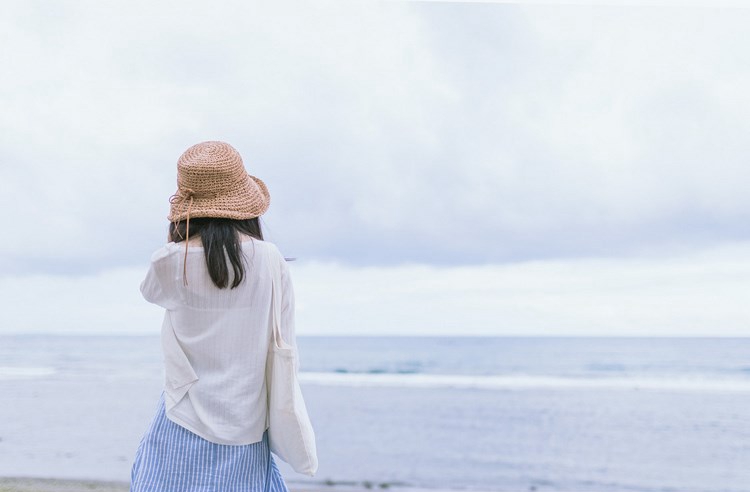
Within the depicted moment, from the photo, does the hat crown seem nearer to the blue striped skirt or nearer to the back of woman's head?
the back of woman's head

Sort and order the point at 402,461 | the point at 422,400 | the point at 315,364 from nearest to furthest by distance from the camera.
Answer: the point at 402,461, the point at 422,400, the point at 315,364

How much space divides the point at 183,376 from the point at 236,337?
11cm

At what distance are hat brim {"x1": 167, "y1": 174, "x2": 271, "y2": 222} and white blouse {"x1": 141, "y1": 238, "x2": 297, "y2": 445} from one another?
5cm

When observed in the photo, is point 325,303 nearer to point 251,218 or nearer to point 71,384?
point 71,384

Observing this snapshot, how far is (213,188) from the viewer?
1.26 meters

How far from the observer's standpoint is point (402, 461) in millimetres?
5395

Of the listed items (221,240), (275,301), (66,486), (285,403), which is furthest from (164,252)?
(66,486)

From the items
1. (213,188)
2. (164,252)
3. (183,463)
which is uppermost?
(213,188)

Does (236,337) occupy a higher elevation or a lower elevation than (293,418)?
higher

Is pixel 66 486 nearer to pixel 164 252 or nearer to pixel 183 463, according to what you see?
pixel 183 463

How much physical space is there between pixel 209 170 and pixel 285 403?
435mm

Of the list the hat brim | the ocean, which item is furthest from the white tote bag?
the ocean

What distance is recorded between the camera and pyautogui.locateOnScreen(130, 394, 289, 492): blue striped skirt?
125 cm

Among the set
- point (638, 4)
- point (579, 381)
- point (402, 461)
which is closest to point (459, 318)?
point (579, 381)
